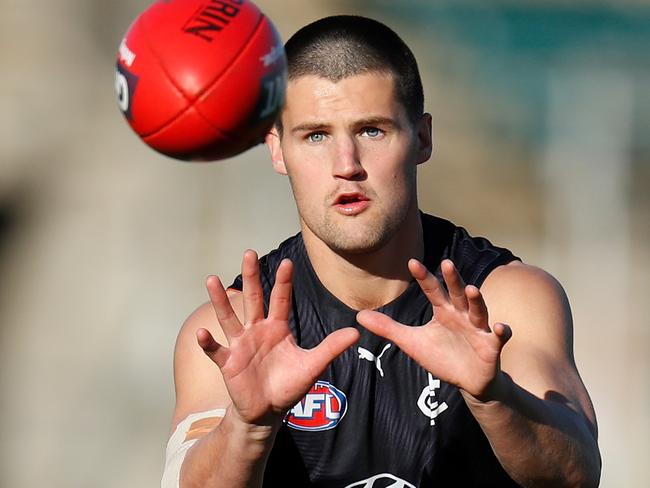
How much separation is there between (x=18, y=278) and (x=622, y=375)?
13.2ft

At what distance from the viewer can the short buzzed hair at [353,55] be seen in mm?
4562

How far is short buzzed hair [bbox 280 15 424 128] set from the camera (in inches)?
180

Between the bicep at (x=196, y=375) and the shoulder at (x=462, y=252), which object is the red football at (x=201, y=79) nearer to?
the bicep at (x=196, y=375)

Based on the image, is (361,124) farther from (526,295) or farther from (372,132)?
(526,295)

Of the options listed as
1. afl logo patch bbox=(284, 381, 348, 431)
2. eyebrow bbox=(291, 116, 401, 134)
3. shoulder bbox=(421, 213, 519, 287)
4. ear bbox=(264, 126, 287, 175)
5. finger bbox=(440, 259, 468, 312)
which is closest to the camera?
finger bbox=(440, 259, 468, 312)

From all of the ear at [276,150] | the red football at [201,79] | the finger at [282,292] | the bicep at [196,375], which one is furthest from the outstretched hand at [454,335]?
the ear at [276,150]

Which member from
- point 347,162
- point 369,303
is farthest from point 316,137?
point 369,303

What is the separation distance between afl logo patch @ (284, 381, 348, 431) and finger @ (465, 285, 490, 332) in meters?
1.16

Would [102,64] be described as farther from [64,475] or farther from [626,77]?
[626,77]

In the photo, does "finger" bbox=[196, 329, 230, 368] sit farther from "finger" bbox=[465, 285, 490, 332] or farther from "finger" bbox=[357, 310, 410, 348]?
"finger" bbox=[465, 285, 490, 332]

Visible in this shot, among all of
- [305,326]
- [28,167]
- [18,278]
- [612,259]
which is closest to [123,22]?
[28,167]

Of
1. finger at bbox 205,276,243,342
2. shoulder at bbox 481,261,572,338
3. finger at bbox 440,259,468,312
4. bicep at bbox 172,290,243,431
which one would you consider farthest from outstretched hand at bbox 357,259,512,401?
bicep at bbox 172,290,243,431

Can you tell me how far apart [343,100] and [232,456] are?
1414 mm

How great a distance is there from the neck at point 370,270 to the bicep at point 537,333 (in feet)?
1.09
